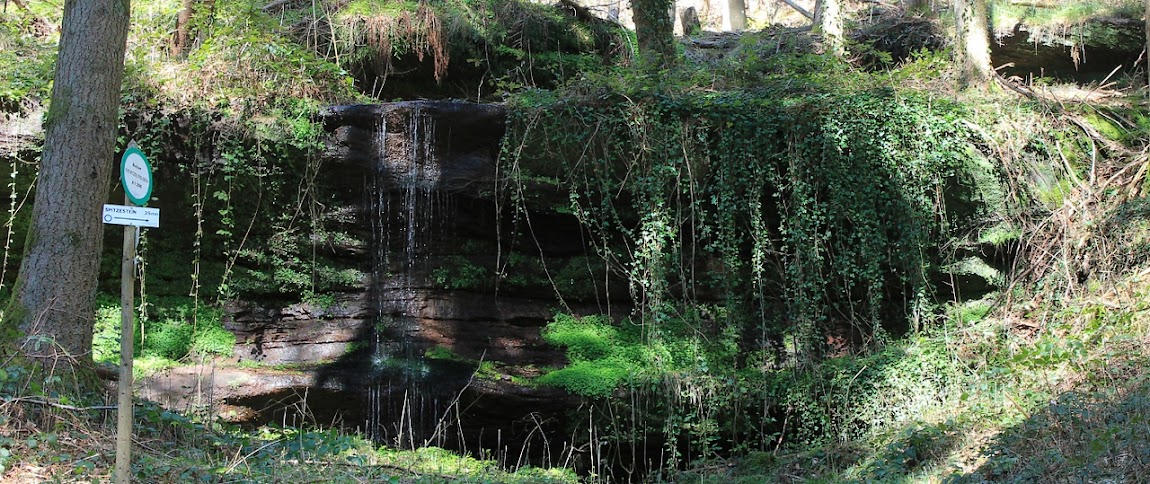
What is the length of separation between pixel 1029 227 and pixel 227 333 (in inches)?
362

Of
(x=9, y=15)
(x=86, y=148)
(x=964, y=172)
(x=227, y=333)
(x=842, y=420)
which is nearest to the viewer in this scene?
(x=86, y=148)

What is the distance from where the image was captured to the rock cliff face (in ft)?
29.9

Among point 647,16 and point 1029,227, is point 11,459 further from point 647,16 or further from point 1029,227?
point 1029,227

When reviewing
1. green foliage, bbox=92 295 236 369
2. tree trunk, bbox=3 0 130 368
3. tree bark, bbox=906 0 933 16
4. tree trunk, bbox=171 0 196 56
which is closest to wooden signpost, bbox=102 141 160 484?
tree trunk, bbox=3 0 130 368

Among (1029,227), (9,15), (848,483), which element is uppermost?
(9,15)

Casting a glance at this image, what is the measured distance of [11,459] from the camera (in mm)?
5031

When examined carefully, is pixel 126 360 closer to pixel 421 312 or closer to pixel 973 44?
pixel 421 312

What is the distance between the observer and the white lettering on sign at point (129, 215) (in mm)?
4055

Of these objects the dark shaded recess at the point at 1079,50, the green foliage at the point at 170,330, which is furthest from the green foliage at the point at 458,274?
the dark shaded recess at the point at 1079,50

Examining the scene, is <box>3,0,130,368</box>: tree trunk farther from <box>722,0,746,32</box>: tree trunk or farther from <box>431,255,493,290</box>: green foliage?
<box>722,0,746,32</box>: tree trunk

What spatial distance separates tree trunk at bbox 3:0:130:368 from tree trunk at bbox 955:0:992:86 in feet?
29.7

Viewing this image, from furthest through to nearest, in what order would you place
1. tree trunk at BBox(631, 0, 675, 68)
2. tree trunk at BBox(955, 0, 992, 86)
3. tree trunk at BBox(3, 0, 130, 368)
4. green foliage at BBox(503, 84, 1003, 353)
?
tree trunk at BBox(631, 0, 675, 68)
tree trunk at BBox(955, 0, 992, 86)
green foliage at BBox(503, 84, 1003, 353)
tree trunk at BBox(3, 0, 130, 368)

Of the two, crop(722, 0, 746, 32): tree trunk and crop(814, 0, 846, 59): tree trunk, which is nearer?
crop(814, 0, 846, 59): tree trunk

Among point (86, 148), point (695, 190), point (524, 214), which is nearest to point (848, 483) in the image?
point (695, 190)
